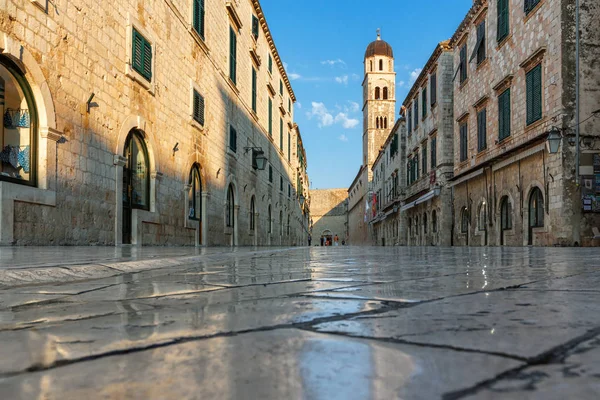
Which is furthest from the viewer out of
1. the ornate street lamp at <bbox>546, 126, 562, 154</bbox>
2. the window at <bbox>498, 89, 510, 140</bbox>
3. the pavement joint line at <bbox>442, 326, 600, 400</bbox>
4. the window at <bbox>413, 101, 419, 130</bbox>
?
the window at <bbox>413, 101, 419, 130</bbox>

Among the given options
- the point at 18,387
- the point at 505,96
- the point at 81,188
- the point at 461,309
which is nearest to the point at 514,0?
the point at 505,96

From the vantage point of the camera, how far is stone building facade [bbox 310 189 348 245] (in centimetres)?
7844

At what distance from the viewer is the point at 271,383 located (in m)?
0.76

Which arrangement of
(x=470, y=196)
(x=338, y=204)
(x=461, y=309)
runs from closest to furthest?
(x=461, y=309) < (x=470, y=196) < (x=338, y=204)

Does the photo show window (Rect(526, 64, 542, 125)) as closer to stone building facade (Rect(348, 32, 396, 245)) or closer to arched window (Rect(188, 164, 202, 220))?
arched window (Rect(188, 164, 202, 220))

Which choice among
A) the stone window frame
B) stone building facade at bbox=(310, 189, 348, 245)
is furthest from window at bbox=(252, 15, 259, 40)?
stone building facade at bbox=(310, 189, 348, 245)

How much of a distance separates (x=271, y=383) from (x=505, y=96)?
58.9 ft

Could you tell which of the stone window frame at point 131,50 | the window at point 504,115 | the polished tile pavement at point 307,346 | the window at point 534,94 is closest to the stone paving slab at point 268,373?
the polished tile pavement at point 307,346

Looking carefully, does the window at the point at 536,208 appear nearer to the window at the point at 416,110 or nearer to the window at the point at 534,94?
the window at the point at 534,94

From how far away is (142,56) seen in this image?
9938mm

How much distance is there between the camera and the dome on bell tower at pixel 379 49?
61062 millimetres

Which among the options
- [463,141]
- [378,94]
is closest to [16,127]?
[463,141]

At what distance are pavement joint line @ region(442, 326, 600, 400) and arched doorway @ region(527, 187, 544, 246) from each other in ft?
48.2

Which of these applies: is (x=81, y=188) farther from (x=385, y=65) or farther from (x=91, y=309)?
(x=385, y=65)
